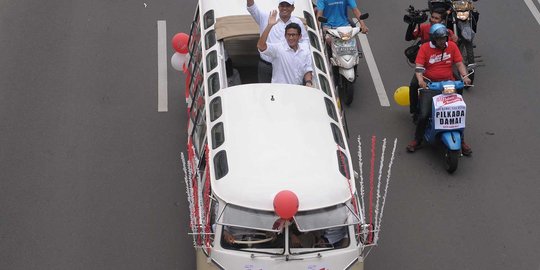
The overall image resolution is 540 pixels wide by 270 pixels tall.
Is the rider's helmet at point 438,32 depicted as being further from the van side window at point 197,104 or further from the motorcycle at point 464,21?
the van side window at point 197,104

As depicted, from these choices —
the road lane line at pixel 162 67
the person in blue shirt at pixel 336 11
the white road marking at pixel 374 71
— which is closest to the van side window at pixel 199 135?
the road lane line at pixel 162 67

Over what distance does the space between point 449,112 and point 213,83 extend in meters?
3.39

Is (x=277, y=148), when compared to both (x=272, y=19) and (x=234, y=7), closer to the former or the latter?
(x=272, y=19)

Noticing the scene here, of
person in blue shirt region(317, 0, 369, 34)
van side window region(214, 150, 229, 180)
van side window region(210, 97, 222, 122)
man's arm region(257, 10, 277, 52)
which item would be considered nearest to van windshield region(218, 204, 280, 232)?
van side window region(214, 150, 229, 180)

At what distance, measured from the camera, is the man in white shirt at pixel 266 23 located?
11391 mm

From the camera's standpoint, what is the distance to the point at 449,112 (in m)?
12.2

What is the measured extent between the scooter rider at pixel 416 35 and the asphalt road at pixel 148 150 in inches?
15.4

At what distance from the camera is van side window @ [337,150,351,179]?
368 inches

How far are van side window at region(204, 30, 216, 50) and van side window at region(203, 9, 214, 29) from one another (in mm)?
199

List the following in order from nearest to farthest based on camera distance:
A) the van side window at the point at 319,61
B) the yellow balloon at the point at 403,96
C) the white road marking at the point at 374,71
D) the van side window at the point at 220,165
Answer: the van side window at the point at 220,165
the van side window at the point at 319,61
the yellow balloon at the point at 403,96
the white road marking at the point at 374,71

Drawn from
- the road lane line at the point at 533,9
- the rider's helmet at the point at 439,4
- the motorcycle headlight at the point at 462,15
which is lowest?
the road lane line at the point at 533,9

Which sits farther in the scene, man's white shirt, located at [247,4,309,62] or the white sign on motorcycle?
the white sign on motorcycle

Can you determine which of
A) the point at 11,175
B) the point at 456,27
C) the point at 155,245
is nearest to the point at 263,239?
the point at 155,245

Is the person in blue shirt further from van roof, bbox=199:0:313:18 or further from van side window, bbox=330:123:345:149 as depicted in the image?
van side window, bbox=330:123:345:149
